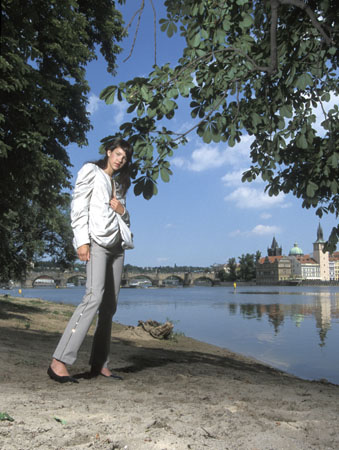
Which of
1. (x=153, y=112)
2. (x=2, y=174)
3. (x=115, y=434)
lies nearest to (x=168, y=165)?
(x=153, y=112)

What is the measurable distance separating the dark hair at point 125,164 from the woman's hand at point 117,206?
184 mm

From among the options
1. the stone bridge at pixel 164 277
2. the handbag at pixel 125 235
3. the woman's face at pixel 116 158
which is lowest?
the stone bridge at pixel 164 277

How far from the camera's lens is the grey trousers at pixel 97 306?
10.9ft

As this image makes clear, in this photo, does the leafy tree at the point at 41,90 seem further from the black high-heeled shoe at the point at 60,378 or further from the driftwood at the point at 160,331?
the black high-heeled shoe at the point at 60,378

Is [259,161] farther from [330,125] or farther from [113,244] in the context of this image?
[113,244]

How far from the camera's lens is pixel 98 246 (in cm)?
346

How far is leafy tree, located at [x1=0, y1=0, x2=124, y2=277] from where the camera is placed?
27.7 feet

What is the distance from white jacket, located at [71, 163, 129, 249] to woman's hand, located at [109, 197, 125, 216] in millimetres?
44

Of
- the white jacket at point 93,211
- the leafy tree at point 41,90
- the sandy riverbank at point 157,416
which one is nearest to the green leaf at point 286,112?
the white jacket at point 93,211

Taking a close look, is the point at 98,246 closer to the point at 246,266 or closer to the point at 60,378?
the point at 60,378

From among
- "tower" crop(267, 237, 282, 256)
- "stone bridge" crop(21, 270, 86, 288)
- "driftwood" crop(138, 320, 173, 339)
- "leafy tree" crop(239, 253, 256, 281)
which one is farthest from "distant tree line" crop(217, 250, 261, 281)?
"driftwood" crop(138, 320, 173, 339)

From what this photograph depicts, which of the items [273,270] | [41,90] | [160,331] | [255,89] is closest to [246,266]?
[273,270]

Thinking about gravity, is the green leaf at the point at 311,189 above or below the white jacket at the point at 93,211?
above

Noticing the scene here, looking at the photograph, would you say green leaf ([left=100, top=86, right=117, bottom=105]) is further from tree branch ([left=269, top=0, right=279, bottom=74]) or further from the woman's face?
tree branch ([left=269, top=0, right=279, bottom=74])
